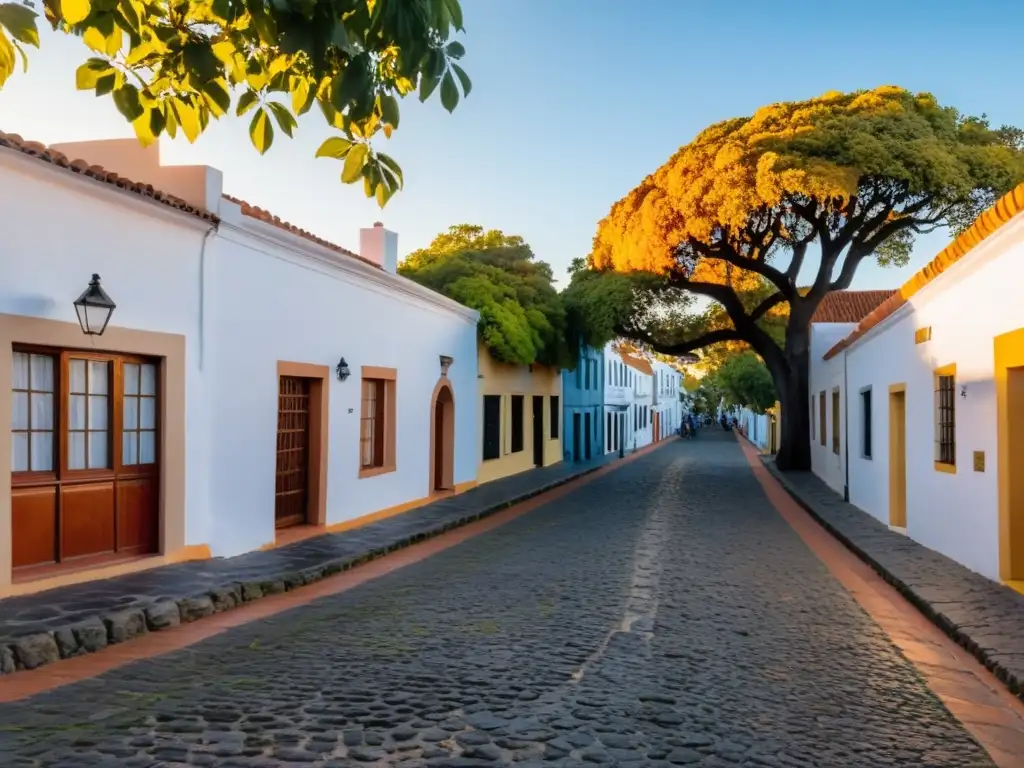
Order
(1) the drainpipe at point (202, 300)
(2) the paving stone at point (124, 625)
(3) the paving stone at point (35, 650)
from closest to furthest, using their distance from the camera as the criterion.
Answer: (3) the paving stone at point (35, 650), (2) the paving stone at point (124, 625), (1) the drainpipe at point (202, 300)

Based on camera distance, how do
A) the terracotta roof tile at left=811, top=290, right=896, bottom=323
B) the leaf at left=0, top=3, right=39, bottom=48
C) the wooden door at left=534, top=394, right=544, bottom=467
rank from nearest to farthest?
the leaf at left=0, top=3, right=39, bottom=48, the wooden door at left=534, top=394, right=544, bottom=467, the terracotta roof tile at left=811, top=290, right=896, bottom=323

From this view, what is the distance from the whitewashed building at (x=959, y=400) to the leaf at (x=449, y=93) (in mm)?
6386

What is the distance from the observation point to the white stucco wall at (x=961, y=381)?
9.28m

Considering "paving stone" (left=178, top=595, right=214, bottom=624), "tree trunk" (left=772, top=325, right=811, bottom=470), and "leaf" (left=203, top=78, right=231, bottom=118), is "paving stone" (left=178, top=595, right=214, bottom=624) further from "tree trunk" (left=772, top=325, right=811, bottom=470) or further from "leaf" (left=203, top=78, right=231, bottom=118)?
"tree trunk" (left=772, top=325, right=811, bottom=470)

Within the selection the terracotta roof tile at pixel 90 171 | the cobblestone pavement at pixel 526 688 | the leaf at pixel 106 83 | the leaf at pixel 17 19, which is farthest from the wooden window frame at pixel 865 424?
the leaf at pixel 17 19

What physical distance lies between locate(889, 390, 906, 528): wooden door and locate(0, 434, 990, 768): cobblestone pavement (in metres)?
5.10

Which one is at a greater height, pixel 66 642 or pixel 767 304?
pixel 767 304

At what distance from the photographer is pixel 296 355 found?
12805mm

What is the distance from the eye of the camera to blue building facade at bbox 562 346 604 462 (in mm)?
36156

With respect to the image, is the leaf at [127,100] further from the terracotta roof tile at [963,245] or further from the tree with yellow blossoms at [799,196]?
the tree with yellow blossoms at [799,196]

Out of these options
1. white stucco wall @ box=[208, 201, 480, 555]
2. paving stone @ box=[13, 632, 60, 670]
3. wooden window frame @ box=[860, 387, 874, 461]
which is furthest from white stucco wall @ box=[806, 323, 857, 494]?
paving stone @ box=[13, 632, 60, 670]

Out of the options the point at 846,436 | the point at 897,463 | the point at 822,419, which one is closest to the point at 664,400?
the point at 822,419

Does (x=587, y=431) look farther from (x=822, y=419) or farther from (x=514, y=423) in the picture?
(x=822, y=419)

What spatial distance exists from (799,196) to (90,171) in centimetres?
1855
